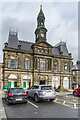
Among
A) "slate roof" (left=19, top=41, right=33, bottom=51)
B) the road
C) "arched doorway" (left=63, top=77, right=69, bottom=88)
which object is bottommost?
"arched doorway" (left=63, top=77, right=69, bottom=88)

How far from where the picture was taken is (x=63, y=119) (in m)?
5.98

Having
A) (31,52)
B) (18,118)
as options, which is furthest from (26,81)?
(18,118)

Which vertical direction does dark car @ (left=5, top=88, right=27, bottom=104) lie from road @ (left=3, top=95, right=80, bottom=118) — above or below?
above

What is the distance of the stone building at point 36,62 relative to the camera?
2687 cm

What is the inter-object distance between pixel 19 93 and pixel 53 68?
22.4m

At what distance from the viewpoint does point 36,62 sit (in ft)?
95.7

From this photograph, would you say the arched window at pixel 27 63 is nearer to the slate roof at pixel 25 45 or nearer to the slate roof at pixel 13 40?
the slate roof at pixel 25 45

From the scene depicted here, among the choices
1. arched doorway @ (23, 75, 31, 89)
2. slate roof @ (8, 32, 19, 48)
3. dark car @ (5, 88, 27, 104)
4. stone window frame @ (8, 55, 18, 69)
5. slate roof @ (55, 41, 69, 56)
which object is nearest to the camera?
dark car @ (5, 88, 27, 104)

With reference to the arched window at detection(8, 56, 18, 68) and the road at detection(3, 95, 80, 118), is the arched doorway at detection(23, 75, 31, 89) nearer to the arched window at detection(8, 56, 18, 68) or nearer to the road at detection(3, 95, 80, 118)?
the arched window at detection(8, 56, 18, 68)

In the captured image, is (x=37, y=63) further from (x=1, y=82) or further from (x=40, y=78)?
(x=1, y=82)

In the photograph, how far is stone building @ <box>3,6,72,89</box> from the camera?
88.2 feet

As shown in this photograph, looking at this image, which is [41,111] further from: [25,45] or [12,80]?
[25,45]

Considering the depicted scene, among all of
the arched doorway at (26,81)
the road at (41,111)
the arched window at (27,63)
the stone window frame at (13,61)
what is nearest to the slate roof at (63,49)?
the arched window at (27,63)

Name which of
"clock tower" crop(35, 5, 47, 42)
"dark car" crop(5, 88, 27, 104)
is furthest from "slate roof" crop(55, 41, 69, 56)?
"dark car" crop(5, 88, 27, 104)
